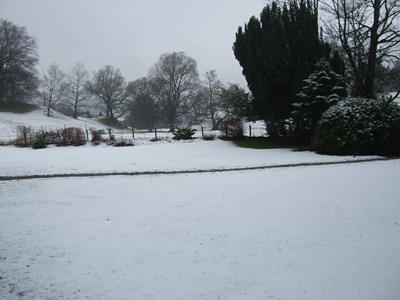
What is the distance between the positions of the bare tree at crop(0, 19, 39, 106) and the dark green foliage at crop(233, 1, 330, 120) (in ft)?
142

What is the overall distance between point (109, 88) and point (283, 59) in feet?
175

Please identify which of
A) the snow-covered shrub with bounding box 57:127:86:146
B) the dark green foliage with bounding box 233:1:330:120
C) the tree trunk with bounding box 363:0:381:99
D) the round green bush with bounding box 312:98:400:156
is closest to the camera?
the round green bush with bounding box 312:98:400:156

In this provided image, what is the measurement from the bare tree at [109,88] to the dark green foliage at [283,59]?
4946 centimetres

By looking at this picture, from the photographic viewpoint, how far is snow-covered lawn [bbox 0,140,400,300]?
2.96m

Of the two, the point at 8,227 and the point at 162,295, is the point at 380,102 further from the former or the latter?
the point at 8,227

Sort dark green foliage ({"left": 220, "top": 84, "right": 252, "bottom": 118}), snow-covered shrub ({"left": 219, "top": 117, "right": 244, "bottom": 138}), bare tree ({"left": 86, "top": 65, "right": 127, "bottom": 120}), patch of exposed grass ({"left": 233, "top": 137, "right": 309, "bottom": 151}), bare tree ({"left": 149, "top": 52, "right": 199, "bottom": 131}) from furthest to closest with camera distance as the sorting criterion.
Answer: bare tree ({"left": 86, "top": 65, "right": 127, "bottom": 120}) < bare tree ({"left": 149, "top": 52, "right": 199, "bottom": 131}) < snow-covered shrub ({"left": 219, "top": 117, "right": 244, "bottom": 138}) < dark green foliage ({"left": 220, "top": 84, "right": 252, "bottom": 118}) < patch of exposed grass ({"left": 233, "top": 137, "right": 309, "bottom": 151})

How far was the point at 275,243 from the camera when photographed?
153 inches

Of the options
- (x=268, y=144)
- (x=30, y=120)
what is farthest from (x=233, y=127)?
(x=30, y=120)

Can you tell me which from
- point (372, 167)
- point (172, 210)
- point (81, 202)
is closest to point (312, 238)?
point (172, 210)

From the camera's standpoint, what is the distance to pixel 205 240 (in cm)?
404

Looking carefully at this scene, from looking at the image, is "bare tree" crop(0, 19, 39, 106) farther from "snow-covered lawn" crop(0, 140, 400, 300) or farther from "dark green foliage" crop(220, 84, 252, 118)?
"snow-covered lawn" crop(0, 140, 400, 300)

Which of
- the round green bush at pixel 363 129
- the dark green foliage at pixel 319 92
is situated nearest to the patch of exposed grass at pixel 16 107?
the dark green foliage at pixel 319 92

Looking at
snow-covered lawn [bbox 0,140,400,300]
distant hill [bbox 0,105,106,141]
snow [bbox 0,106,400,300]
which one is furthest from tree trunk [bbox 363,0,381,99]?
distant hill [bbox 0,105,106,141]

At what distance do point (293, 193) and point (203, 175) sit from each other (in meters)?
3.06
